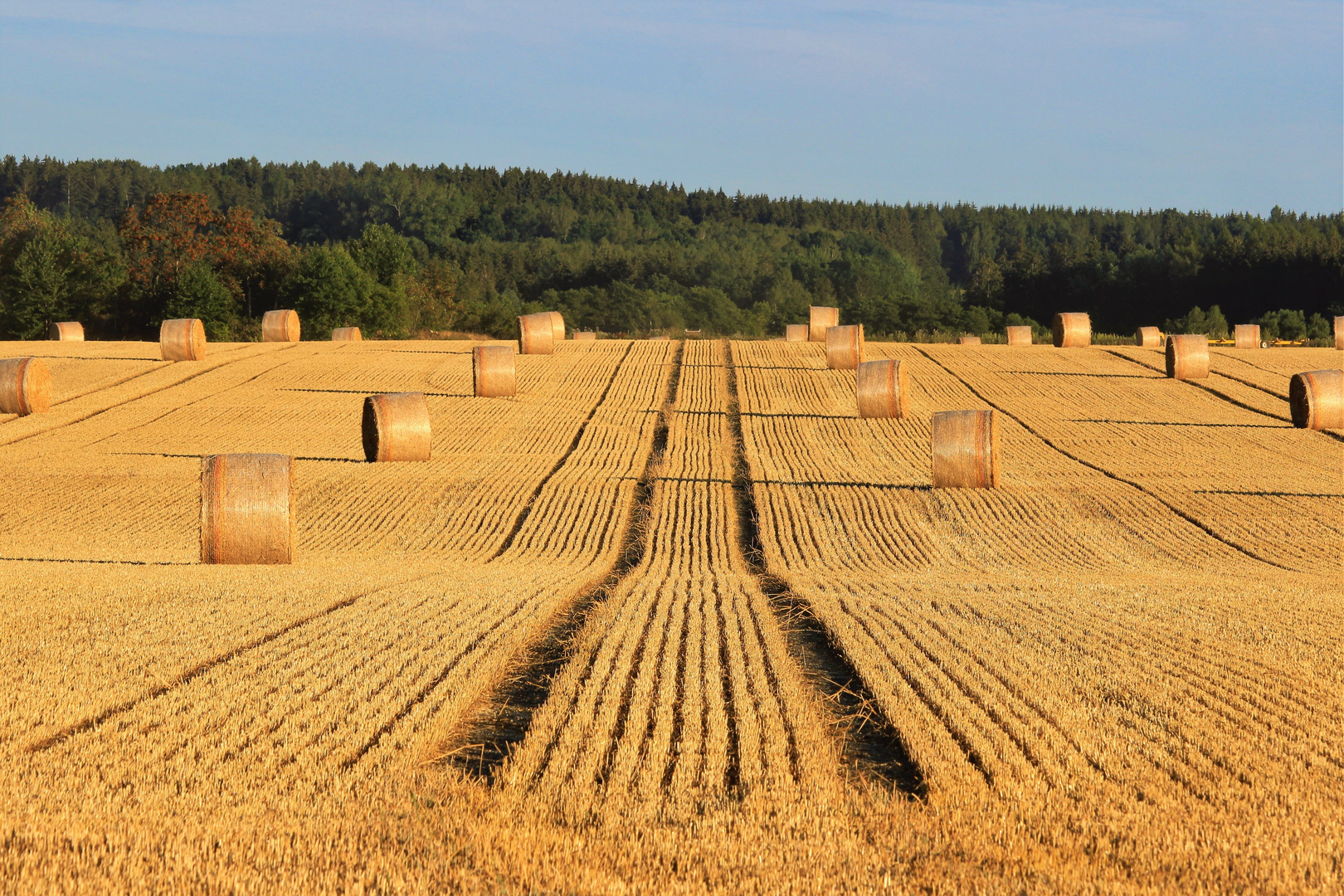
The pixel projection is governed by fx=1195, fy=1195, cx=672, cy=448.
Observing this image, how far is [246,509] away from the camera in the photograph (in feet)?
50.3

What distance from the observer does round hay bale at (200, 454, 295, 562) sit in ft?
50.0

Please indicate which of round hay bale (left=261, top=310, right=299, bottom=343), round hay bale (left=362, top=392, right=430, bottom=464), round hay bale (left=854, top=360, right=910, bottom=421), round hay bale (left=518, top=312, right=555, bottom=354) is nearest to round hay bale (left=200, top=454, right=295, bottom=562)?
round hay bale (left=362, top=392, right=430, bottom=464)

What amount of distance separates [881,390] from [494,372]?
35.7 ft

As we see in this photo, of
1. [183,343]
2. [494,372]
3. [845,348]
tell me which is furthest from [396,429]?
[183,343]

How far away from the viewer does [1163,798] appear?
20.5 feet

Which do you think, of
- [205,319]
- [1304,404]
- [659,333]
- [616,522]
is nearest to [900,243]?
[659,333]

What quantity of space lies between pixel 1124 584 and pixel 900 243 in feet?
582

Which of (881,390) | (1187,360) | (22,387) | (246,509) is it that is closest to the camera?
(246,509)

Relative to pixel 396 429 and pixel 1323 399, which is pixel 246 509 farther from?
pixel 1323 399

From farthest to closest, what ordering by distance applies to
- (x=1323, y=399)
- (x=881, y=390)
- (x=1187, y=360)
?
(x=1187, y=360)
(x=881, y=390)
(x=1323, y=399)

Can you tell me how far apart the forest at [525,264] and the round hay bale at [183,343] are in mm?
28463

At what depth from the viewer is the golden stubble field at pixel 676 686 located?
5.53 meters

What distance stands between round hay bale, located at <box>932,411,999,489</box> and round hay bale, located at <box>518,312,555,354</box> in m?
23.5

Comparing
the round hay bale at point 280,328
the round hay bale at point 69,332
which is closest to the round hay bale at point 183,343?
the round hay bale at point 280,328
